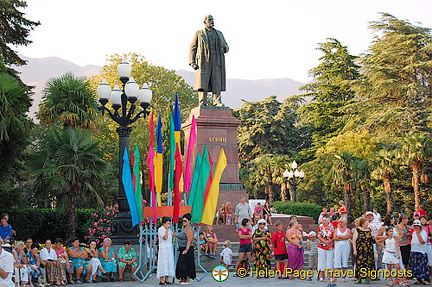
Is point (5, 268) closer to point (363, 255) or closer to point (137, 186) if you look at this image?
point (137, 186)

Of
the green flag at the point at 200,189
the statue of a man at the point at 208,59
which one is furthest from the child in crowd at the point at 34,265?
the statue of a man at the point at 208,59

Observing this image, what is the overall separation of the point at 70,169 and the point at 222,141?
5.41 meters

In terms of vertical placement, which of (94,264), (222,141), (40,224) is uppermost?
(222,141)

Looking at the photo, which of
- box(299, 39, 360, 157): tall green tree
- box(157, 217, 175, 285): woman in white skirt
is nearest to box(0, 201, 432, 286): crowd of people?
box(157, 217, 175, 285): woman in white skirt

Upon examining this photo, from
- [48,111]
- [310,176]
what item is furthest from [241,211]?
[310,176]

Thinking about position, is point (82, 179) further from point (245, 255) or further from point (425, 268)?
point (425, 268)

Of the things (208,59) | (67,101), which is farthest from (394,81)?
(67,101)

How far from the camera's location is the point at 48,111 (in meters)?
A: 23.2

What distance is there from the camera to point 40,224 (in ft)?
75.9

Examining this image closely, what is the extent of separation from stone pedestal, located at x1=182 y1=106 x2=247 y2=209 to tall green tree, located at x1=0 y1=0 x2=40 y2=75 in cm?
1071

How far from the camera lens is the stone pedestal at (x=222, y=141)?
2022cm

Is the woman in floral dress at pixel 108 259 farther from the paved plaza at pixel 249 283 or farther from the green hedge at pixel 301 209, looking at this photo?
the green hedge at pixel 301 209

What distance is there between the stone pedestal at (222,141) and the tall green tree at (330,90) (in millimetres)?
25016

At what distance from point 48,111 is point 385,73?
2688cm
